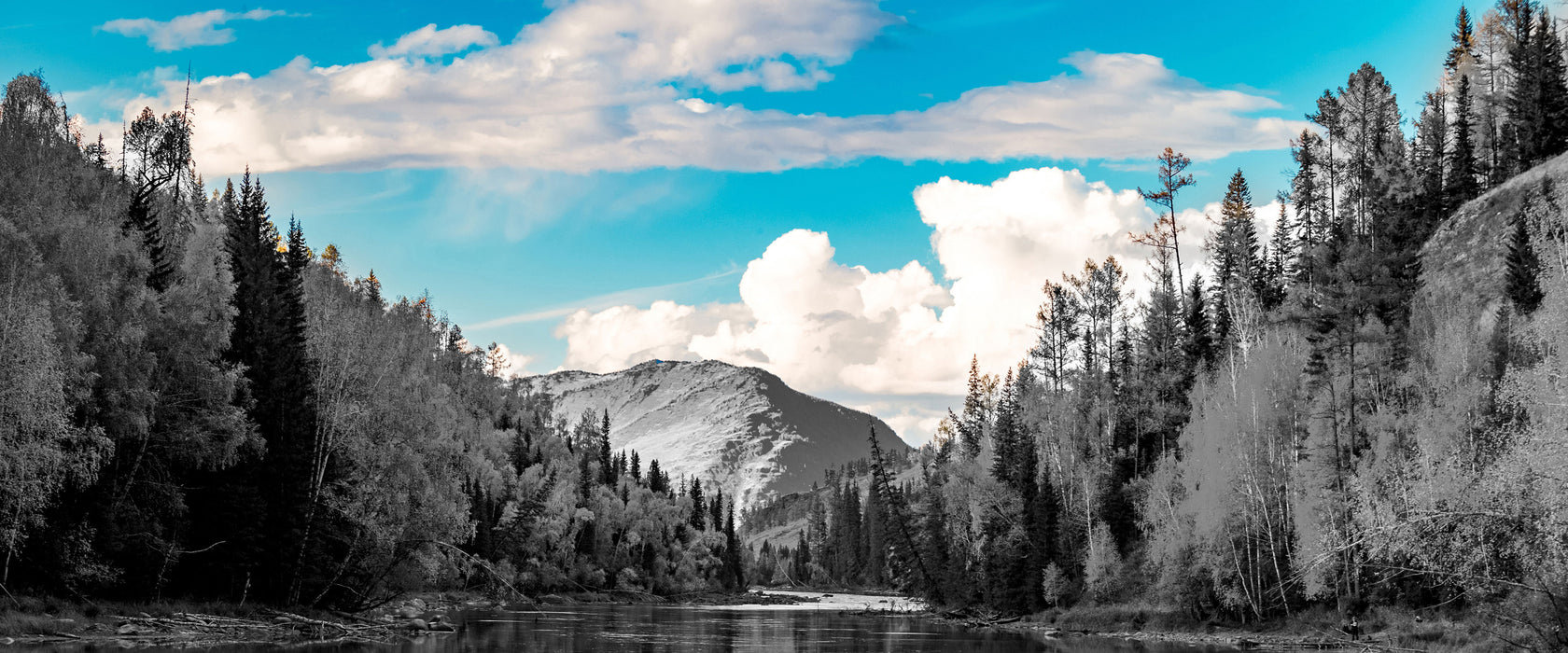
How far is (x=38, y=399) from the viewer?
3344 cm

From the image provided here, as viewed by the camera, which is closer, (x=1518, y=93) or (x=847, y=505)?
(x=1518, y=93)

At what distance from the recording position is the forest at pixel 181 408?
36.2m

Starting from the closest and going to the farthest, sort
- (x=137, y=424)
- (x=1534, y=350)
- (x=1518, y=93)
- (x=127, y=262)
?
(x=137, y=424) → (x=127, y=262) → (x=1534, y=350) → (x=1518, y=93)

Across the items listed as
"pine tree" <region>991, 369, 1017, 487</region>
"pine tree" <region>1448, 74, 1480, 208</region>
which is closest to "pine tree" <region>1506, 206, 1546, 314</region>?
"pine tree" <region>1448, 74, 1480, 208</region>

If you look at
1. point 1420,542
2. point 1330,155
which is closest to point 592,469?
point 1330,155

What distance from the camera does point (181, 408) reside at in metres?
44.4

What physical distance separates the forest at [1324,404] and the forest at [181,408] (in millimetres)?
38113

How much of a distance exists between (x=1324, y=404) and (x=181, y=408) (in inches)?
2116

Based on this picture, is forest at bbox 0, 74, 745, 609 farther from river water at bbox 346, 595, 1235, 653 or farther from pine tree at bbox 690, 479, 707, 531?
pine tree at bbox 690, 479, 707, 531

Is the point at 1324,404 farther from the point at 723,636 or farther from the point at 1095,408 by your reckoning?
the point at 723,636

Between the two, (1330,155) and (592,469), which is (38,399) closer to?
(1330,155)

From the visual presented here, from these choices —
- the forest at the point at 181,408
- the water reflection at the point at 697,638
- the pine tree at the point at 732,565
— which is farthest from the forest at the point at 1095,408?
the pine tree at the point at 732,565

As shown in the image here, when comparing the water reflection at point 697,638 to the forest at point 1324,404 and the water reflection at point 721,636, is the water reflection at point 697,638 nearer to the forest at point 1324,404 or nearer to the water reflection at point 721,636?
the water reflection at point 721,636

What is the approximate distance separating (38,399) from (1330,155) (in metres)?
88.1
